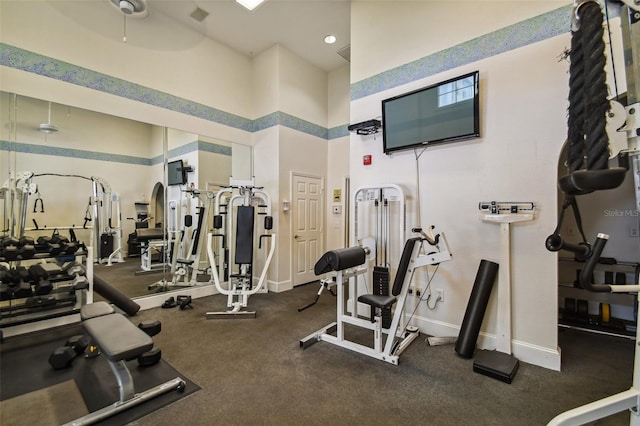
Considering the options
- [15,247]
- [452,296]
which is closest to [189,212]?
[15,247]

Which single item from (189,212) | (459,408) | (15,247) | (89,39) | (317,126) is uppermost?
(89,39)

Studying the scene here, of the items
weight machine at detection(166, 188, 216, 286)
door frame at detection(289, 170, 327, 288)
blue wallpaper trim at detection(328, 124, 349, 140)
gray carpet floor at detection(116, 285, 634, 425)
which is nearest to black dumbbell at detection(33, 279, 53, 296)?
gray carpet floor at detection(116, 285, 634, 425)

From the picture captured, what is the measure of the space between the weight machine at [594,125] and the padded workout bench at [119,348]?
242cm

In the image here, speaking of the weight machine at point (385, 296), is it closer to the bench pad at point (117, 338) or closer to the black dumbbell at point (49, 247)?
the bench pad at point (117, 338)

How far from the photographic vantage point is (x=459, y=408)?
6.45 feet

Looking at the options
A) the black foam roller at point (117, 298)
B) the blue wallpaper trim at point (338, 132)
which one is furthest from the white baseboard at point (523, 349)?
the blue wallpaper trim at point (338, 132)

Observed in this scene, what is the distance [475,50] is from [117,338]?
3.89 m

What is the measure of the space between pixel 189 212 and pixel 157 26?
9.03 ft

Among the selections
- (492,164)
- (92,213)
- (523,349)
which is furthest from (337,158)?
(523,349)

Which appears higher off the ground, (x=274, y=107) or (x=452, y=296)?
(x=274, y=107)

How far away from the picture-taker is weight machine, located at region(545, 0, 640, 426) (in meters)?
1.26

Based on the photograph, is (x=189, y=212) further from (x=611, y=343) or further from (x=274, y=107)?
(x=611, y=343)

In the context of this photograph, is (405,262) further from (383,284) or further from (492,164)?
(492,164)

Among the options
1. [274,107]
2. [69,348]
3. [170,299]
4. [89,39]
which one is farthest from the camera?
[274,107]
